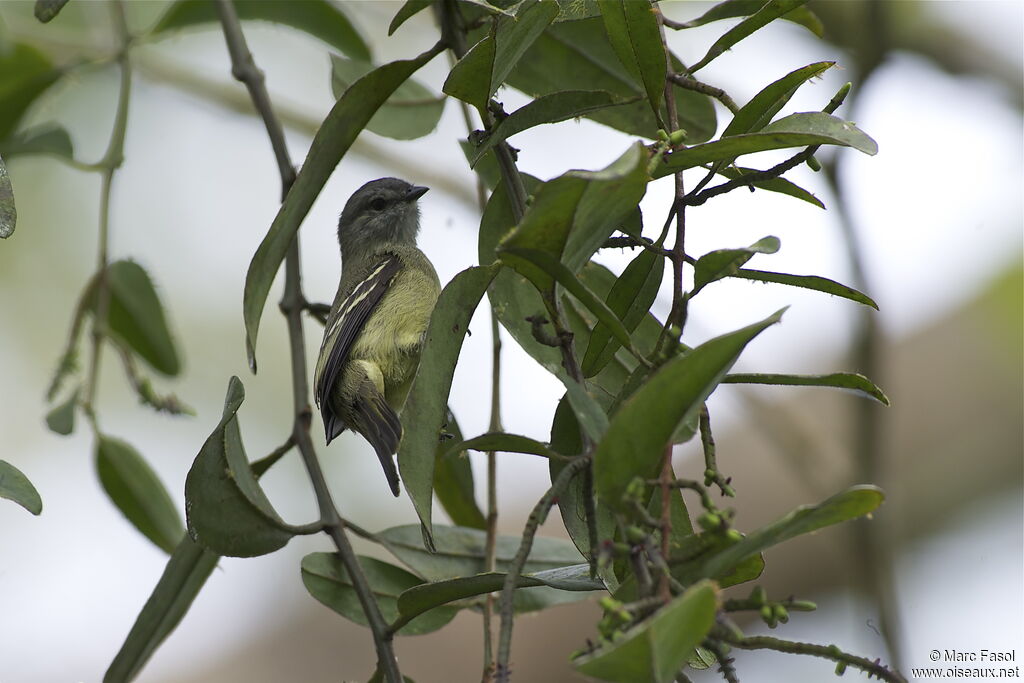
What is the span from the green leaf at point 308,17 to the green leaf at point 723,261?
76.9 inches

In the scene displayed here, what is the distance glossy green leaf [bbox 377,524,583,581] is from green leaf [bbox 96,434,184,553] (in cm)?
73

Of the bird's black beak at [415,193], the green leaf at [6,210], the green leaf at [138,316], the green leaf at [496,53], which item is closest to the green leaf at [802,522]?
the green leaf at [496,53]

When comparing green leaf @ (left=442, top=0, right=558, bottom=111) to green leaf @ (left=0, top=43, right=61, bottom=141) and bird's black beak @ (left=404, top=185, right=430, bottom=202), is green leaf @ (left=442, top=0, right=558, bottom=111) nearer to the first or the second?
green leaf @ (left=0, top=43, right=61, bottom=141)

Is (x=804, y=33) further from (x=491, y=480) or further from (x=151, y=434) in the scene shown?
(x=151, y=434)

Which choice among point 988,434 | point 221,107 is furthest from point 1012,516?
point 221,107

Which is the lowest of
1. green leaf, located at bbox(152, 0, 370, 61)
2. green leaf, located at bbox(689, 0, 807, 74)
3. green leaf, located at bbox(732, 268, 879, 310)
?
green leaf, located at bbox(732, 268, 879, 310)

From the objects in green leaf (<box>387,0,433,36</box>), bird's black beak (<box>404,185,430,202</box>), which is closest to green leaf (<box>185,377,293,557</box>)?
green leaf (<box>387,0,433,36</box>)

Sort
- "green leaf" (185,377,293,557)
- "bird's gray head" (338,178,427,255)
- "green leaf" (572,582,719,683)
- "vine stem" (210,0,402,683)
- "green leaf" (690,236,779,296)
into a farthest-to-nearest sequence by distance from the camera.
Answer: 1. "bird's gray head" (338,178,427,255)
2. "vine stem" (210,0,402,683)
3. "green leaf" (185,377,293,557)
4. "green leaf" (690,236,779,296)
5. "green leaf" (572,582,719,683)

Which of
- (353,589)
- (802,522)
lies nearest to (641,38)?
(802,522)

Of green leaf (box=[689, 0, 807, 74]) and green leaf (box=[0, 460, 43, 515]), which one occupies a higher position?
green leaf (box=[689, 0, 807, 74])

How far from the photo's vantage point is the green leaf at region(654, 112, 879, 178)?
1312 millimetres

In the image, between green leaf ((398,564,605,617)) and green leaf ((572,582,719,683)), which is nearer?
green leaf ((572,582,719,683))

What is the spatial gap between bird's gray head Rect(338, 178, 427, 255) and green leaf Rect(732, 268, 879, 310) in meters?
2.81

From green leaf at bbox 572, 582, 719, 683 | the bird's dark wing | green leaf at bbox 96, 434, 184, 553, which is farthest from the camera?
the bird's dark wing
